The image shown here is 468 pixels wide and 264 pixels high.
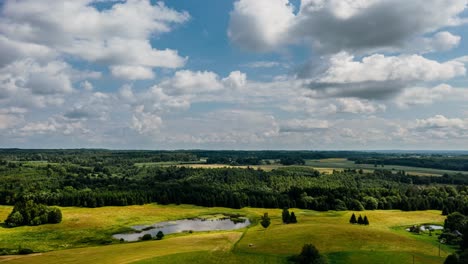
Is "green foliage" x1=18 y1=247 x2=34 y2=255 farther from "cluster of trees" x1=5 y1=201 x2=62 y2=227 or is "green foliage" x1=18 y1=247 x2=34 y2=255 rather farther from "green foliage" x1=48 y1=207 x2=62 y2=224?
"cluster of trees" x1=5 y1=201 x2=62 y2=227

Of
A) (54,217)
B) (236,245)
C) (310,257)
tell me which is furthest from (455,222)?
(54,217)

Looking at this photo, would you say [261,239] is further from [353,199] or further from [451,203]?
[451,203]

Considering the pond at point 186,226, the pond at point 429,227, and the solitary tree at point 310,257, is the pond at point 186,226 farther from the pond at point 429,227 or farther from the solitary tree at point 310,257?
the pond at point 429,227

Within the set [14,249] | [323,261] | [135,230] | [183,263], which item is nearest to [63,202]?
[135,230]

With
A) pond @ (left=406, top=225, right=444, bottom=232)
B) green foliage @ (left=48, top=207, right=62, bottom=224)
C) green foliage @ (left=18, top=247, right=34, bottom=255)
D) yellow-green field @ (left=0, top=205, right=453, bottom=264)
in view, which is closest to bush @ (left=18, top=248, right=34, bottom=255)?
green foliage @ (left=18, top=247, right=34, bottom=255)

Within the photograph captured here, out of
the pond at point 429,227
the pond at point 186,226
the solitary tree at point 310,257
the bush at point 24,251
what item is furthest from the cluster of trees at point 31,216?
the pond at point 429,227

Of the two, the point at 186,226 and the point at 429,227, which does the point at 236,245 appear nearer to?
the point at 186,226
